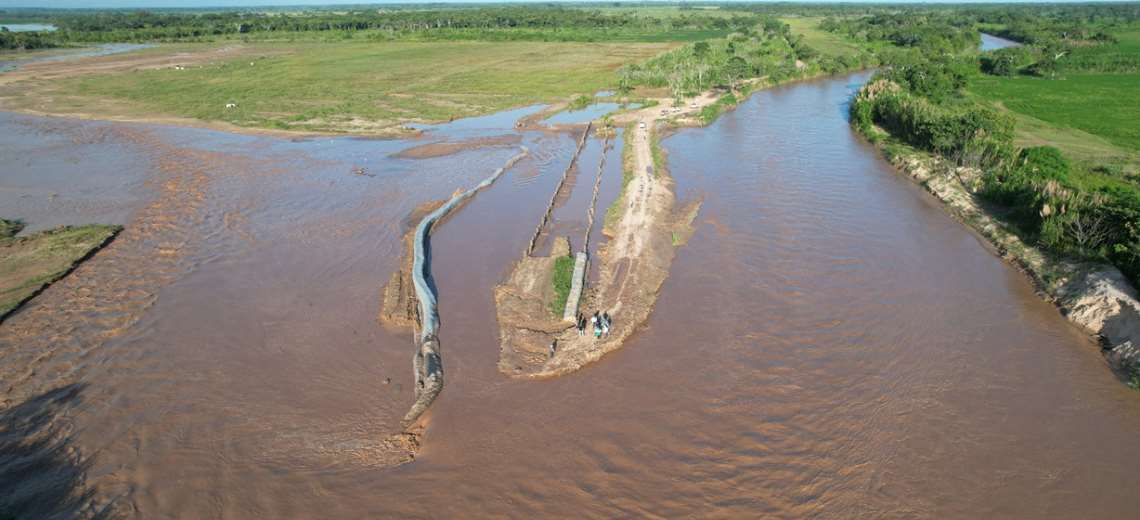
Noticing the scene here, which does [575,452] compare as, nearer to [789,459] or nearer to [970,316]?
[789,459]

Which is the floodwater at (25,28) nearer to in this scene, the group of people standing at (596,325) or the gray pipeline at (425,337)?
the gray pipeline at (425,337)

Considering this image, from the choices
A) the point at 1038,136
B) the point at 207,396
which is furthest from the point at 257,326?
the point at 1038,136

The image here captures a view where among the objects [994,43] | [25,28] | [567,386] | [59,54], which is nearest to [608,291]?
[567,386]

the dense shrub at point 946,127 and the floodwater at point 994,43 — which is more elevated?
the floodwater at point 994,43

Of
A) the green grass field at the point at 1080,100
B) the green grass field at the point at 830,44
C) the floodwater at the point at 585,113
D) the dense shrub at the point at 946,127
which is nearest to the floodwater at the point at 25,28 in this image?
the floodwater at the point at 585,113

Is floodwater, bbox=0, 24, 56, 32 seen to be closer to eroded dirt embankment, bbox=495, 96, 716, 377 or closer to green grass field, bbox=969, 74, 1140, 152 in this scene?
eroded dirt embankment, bbox=495, 96, 716, 377
